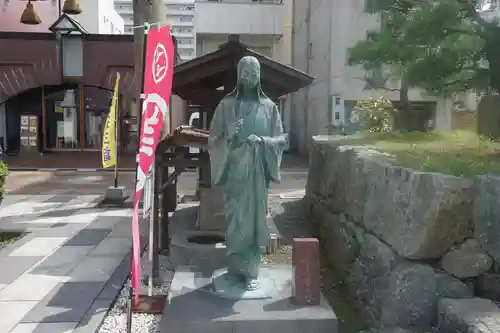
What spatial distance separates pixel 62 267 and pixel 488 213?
5.56 m

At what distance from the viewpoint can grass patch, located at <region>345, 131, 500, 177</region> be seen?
187 inches

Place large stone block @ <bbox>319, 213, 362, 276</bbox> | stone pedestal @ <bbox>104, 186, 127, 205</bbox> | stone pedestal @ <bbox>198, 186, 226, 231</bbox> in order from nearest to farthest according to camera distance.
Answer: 1. large stone block @ <bbox>319, 213, 362, 276</bbox>
2. stone pedestal @ <bbox>198, 186, 226, 231</bbox>
3. stone pedestal @ <bbox>104, 186, 127, 205</bbox>

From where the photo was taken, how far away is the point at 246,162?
4.83m

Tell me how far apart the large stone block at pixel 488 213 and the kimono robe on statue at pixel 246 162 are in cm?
178

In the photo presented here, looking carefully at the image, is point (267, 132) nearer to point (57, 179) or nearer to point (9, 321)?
point (9, 321)

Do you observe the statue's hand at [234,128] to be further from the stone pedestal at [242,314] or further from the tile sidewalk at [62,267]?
the tile sidewalk at [62,267]

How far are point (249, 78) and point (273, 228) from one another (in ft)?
11.1

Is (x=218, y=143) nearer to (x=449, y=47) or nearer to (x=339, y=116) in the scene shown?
(x=449, y=47)

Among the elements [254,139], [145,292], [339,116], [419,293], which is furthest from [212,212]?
[339,116]

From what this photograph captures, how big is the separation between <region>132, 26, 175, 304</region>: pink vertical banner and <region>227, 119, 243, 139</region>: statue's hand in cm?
83

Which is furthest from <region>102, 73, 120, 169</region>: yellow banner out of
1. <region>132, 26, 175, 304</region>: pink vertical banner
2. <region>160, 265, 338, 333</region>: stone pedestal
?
<region>160, 265, 338, 333</region>: stone pedestal

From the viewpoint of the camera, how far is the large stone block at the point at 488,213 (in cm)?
415

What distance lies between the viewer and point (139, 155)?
506 cm

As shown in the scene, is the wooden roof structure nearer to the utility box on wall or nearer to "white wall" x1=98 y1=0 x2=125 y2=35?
the utility box on wall
